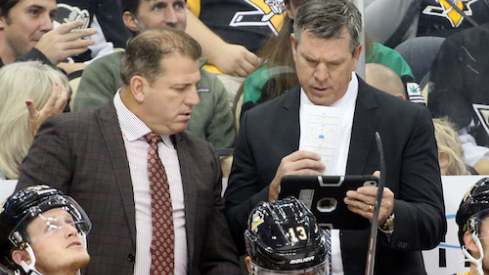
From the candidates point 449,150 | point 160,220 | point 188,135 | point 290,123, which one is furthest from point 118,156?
point 449,150

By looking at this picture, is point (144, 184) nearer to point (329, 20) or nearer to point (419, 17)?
point (329, 20)

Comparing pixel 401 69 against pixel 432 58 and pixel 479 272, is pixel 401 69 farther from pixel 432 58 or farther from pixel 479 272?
pixel 479 272

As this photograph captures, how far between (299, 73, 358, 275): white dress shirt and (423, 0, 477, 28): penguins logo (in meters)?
1.26

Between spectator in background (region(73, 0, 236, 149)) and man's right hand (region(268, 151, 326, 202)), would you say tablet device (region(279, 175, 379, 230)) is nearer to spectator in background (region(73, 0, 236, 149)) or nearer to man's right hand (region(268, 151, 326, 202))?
man's right hand (region(268, 151, 326, 202))

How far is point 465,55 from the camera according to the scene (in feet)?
18.2

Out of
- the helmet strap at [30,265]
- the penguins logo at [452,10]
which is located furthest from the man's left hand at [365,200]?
the penguins logo at [452,10]

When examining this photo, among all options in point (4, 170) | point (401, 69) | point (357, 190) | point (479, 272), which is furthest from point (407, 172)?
point (4, 170)

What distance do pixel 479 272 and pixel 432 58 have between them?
2186 mm

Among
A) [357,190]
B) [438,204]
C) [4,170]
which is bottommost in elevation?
[4,170]

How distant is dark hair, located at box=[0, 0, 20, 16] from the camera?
5.18m

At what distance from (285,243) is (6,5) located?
8.97 feet

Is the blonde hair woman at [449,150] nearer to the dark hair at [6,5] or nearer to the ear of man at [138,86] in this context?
the ear of man at [138,86]

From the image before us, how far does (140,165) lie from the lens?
14.4 feet

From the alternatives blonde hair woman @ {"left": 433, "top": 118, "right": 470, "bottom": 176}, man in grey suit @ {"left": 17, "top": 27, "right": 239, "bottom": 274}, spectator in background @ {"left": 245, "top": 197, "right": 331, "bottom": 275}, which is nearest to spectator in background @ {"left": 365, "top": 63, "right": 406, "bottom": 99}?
blonde hair woman @ {"left": 433, "top": 118, "right": 470, "bottom": 176}
